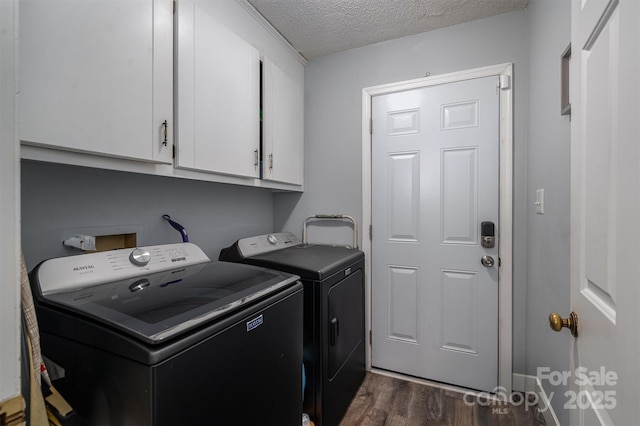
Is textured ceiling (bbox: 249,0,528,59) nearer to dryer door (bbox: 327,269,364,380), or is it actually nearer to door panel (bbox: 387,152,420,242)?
door panel (bbox: 387,152,420,242)

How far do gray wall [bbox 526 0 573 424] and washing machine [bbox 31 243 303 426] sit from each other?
1.27 m

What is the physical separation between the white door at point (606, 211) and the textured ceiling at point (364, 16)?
1.25 metres

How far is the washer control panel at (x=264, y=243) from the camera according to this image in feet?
5.80

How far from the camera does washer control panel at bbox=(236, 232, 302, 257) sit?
1.77 m

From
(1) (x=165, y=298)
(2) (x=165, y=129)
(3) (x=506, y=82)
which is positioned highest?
(3) (x=506, y=82)

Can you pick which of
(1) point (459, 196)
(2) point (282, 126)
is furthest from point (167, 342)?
(1) point (459, 196)

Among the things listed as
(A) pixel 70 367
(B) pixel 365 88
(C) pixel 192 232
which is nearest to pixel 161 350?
(A) pixel 70 367

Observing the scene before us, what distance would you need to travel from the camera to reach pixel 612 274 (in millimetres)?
562

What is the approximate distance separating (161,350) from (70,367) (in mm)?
350

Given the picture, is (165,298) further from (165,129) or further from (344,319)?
(344,319)

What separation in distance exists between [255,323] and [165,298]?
0.99 ft

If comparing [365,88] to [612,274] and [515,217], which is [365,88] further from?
[612,274]

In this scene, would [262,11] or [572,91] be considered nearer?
[572,91]

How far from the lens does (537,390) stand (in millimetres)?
1737
